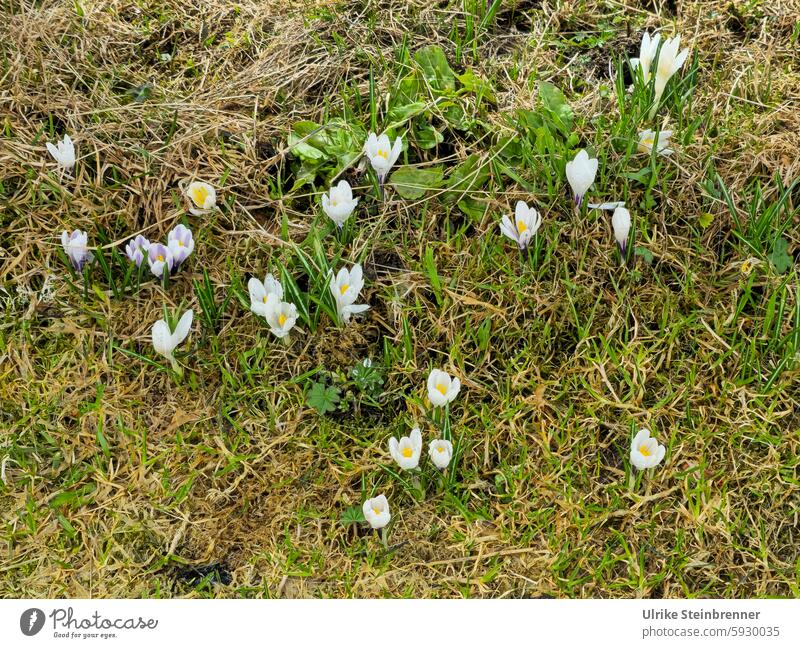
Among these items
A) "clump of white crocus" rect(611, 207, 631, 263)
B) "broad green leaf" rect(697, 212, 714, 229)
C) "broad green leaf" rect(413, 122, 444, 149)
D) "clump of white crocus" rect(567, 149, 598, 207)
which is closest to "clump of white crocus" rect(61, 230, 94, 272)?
"broad green leaf" rect(413, 122, 444, 149)

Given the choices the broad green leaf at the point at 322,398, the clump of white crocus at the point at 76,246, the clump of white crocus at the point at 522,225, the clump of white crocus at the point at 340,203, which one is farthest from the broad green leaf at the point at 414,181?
the clump of white crocus at the point at 76,246

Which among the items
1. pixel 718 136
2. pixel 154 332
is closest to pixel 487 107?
pixel 718 136

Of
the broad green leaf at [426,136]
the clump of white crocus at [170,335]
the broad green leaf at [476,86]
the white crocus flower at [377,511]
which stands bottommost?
the white crocus flower at [377,511]

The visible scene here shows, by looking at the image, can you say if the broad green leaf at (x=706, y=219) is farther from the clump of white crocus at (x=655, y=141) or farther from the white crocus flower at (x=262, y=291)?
the white crocus flower at (x=262, y=291)

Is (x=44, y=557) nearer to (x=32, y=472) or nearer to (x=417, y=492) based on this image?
(x=32, y=472)

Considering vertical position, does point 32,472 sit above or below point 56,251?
below
